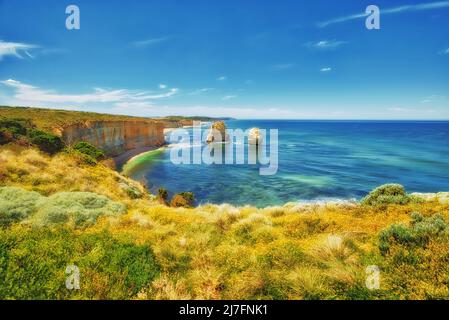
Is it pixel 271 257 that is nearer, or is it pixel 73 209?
pixel 271 257

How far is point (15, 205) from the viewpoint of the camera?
361 inches

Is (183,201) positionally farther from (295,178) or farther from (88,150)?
(295,178)

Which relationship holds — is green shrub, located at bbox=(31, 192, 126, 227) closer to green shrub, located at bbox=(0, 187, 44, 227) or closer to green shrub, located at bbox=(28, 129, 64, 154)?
green shrub, located at bbox=(0, 187, 44, 227)

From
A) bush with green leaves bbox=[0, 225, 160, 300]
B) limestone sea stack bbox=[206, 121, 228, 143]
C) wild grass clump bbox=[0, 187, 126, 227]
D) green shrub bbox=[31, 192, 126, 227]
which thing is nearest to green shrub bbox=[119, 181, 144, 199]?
green shrub bbox=[31, 192, 126, 227]

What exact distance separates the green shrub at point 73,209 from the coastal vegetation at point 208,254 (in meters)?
0.04

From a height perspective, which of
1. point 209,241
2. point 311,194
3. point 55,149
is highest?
point 55,149

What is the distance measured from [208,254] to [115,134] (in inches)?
2156

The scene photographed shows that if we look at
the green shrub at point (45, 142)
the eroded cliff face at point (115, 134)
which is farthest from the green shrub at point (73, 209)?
the eroded cliff face at point (115, 134)

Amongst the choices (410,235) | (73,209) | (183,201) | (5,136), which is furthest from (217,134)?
(410,235)
